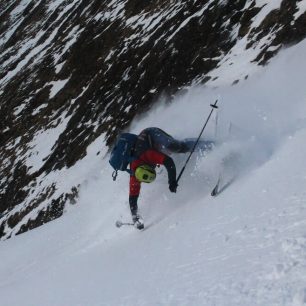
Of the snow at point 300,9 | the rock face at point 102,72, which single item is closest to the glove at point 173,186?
the rock face at point 102,72

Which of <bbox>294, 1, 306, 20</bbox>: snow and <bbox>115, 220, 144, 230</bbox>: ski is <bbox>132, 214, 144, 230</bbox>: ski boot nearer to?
<bbox>115, 220, 144, 230</bbox>: ski

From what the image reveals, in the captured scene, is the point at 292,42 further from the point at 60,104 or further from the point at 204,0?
the point at 60,104

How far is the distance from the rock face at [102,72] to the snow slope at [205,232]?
2655 millimetres

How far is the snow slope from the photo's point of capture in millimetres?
5242

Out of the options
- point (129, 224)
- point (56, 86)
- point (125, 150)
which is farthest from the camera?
point (56, 86)

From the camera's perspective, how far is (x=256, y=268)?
5.10 m

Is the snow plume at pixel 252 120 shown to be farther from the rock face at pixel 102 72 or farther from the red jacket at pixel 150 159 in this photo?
the rock face at pixel 102 72

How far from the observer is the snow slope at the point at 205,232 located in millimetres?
5242

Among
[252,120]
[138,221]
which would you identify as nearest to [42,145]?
[138,221]

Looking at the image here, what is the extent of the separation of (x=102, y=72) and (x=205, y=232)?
65.4 feet

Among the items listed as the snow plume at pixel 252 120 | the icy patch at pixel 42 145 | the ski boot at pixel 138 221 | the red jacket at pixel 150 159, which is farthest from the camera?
the icy patch at pixel 42 145

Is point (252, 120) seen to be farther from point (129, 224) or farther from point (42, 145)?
point (42, 145)

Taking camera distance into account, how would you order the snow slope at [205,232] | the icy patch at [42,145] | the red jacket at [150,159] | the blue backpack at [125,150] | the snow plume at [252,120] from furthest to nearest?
the icy patch at [42,145] → the blue backpack at [125,150] → the red jacket at [150,159] → the snow plume at [252,120] → the snow slope at [205,232]

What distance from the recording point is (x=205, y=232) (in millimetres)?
7164
